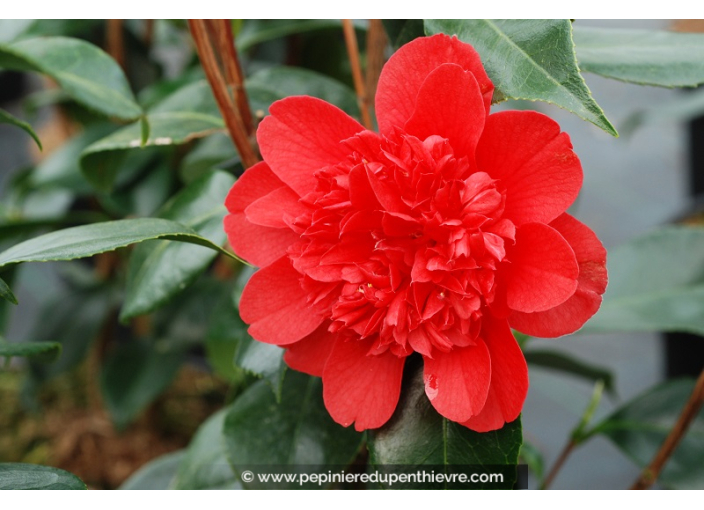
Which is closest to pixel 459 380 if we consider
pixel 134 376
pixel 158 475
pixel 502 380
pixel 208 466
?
pixel 502 380

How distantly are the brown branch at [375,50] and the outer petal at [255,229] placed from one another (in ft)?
0.59

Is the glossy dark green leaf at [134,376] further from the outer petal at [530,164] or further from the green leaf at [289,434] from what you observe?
the outer petal at [530,164]

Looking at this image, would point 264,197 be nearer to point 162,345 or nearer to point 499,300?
point 499,300

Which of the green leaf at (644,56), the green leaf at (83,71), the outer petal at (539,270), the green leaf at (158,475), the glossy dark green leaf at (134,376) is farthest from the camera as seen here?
the glossy dark green leaf at (134,376)

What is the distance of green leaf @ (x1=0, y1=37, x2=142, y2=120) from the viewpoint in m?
0.57

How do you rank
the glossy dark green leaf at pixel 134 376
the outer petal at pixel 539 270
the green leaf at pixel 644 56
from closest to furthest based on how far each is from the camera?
the outer petal at pixel 539 270 → the green leaf at pixel 644 56 → the glossy dark green leaf at pixel 134 376

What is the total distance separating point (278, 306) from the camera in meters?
0.39

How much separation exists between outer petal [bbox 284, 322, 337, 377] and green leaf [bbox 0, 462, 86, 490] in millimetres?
154

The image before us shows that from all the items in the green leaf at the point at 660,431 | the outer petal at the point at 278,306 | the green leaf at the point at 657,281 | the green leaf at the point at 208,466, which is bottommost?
the green leaf at the point at 660,431

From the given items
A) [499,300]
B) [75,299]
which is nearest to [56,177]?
[75,299]

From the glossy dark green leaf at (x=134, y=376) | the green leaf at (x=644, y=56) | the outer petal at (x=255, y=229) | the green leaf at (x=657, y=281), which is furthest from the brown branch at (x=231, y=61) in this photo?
the glossy dark green leaf at (x=134, y=376)

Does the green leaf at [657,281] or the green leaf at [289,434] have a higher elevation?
the green leaf at [289,434]

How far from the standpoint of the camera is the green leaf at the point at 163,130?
0.54m

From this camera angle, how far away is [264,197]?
0.38 metres
